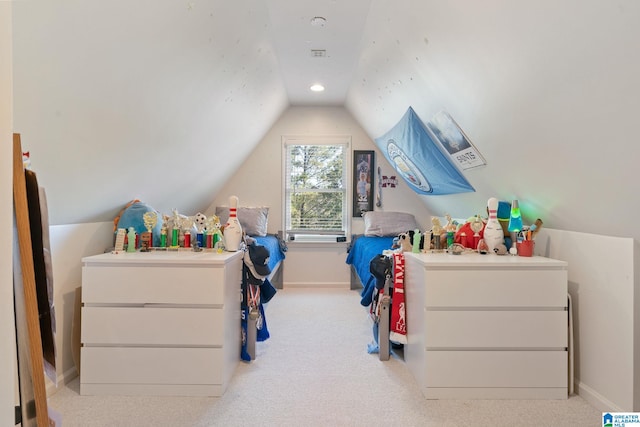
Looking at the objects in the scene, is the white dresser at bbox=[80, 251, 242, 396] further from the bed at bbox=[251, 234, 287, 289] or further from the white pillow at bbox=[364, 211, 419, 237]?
the white pillow at bbox=[364, 211, 419, 237]

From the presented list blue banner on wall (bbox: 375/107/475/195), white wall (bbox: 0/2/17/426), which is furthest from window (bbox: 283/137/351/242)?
white wall (bbox: 0/2/17/426)

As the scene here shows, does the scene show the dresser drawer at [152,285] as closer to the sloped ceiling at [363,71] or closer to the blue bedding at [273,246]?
the sloped ceiling at [363,71]

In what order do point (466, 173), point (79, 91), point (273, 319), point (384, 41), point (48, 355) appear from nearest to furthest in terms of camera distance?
point (48, 355)
point (79, 91)
point (384, 41)
point (466, 173)
point (273, 319)

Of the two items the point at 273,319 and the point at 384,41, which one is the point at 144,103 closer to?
the point at 384,41

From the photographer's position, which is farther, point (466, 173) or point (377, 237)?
point (377, 237)

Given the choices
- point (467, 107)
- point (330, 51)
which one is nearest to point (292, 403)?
point (467, 107)

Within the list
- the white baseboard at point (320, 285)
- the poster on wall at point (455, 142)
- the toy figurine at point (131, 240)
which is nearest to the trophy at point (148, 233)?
the toy figurine at point (131, 240)

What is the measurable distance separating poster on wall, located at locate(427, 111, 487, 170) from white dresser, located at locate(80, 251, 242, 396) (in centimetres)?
168

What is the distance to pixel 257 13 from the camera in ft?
6.82

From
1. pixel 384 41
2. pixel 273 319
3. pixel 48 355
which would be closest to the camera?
pixel 48 355

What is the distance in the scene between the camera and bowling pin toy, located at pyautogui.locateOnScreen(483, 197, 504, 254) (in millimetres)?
2084

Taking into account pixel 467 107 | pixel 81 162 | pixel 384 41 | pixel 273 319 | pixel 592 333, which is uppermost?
pixel 384 41

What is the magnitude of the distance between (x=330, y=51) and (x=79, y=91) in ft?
6.17

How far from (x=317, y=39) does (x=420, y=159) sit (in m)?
1.32
